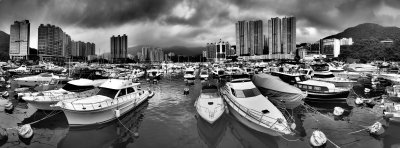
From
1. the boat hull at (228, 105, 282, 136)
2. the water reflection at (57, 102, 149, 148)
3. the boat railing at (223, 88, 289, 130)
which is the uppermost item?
the boat railing at (223, 88, 289, 130)

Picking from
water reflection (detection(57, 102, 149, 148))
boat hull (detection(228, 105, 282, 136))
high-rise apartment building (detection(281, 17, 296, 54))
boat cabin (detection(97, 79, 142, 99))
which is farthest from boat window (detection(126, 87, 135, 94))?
high-rise apartment building (detection(281, 17, 296, 54))

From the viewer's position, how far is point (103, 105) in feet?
55.0

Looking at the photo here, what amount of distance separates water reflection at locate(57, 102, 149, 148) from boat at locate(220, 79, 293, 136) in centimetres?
778

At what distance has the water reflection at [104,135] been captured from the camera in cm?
1343

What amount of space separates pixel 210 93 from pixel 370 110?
54.1 ft

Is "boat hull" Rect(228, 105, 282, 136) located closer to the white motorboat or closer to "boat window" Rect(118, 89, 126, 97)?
"boat window" Rect(118, 89, 126, 97)

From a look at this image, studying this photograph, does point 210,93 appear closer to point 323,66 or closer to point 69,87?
point 69,87

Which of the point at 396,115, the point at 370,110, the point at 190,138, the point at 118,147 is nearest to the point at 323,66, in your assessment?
the point at 370,110

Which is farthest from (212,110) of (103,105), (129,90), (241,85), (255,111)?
(129,90)

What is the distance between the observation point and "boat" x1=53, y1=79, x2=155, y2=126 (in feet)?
51.3

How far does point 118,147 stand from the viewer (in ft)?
42.7

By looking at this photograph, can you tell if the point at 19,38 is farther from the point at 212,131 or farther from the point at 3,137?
the point at 212,131

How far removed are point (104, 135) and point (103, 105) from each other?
2.83 m

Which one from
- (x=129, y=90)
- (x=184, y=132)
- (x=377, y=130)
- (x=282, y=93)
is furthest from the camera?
(x=129, y=90)
